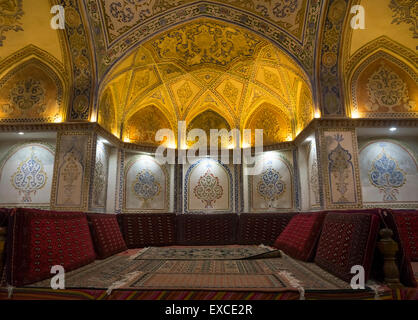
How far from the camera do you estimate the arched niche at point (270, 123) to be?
27.5 feet

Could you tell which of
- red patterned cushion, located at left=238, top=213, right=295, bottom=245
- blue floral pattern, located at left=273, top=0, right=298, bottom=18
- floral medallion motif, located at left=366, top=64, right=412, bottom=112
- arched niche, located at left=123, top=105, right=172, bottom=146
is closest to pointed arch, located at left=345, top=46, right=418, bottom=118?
floral medallion motif, located at left=366, top=64, right=412, bottom=112

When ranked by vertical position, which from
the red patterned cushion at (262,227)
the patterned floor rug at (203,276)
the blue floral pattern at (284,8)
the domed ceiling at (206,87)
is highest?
the blue floral pattern at (284,8)

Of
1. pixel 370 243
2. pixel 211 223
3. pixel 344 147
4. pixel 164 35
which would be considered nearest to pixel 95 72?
pixel 164 35

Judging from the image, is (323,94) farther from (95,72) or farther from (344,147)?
(95,72)

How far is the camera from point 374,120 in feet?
20.2

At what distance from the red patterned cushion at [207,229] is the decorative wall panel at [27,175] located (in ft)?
13.6

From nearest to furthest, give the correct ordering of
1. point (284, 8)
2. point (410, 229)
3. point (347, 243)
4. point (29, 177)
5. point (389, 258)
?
point (389, 258) → point (347, 243) → point (410, 229) → point (284, 8) → point (29, 177)

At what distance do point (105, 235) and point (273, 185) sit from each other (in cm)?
597

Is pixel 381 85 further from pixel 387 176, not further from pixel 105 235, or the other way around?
pixel 105 235

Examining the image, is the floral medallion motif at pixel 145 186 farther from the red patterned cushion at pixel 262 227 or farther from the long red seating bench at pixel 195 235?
the red patterned cushion at pixel 262 227

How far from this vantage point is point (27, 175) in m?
6.83

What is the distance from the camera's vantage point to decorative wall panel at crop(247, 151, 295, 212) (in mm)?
8070

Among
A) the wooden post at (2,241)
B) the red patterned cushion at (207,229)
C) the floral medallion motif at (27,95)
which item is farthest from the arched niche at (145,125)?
the wooden post at (2,241)

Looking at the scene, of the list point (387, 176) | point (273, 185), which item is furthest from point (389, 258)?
point (273, 185)
